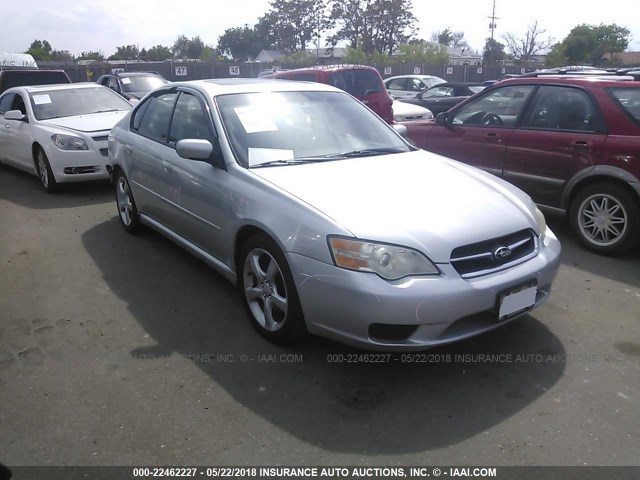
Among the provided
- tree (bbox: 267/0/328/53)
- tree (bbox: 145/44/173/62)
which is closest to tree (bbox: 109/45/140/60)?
tree (bbox: 145/44/173/62)

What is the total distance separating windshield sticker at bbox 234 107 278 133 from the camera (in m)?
4.00

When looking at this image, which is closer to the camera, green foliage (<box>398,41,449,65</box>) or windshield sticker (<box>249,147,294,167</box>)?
windshield sticker (<box>249,147,294,167</box>)

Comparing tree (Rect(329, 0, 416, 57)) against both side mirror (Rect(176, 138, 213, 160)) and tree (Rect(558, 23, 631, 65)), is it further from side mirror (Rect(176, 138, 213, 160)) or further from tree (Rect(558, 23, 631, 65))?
side mirror (Rect(176, 138, 213, 160))

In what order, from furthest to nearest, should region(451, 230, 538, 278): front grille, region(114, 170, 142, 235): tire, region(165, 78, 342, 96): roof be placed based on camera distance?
1. region(114, 170, 142, 235): tire
2. region(165, 78, 342, 96): roof
3. region(451, 230, 538, 278): front grille

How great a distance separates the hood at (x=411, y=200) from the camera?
2.98 meters

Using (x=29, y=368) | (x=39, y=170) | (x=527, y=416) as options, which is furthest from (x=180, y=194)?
(x=39, y=170)

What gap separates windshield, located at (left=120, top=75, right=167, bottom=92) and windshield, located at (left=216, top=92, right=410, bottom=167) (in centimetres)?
1145

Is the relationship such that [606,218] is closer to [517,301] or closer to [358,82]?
[517,301]

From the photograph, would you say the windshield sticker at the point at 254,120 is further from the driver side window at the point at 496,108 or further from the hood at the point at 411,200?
the driver side window at the point at 496,108

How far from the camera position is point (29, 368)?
3363 millimetres

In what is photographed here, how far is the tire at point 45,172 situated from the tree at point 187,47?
95.6m

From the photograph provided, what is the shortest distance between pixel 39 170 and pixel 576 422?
7.87 meters

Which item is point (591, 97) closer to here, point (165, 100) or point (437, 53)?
point (165, 100)

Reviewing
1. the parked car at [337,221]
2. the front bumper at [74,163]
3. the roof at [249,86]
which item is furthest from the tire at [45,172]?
the roof at [249,86]
